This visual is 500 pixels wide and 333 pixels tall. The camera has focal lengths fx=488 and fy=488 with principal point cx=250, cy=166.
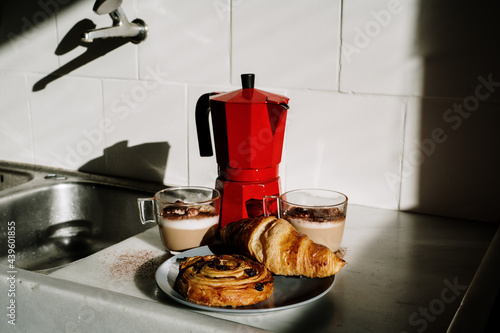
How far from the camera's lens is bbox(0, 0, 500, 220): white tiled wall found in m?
0.95

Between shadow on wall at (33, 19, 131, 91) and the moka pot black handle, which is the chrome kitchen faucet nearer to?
shadow on wall at (33, 19, 131, 91)

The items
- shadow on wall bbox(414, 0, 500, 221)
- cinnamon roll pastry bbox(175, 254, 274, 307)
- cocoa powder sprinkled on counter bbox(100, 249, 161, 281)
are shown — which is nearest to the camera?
cinnamon roll pastry bbox(175, 254, 274, 307)

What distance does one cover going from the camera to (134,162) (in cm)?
134

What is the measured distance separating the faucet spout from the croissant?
26.0 inches

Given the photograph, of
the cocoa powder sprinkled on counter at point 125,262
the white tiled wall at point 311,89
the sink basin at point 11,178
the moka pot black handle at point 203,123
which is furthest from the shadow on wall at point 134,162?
the cocoa powder sprinkled on counter at point 125,262

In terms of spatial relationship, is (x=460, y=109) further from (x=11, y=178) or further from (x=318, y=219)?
(x=11, y=178)

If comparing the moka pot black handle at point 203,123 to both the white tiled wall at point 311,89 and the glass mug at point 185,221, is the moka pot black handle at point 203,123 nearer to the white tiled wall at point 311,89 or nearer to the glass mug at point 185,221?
the glass mug at point 185,221

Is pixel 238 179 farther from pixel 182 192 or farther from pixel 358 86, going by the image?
pixel 358 86

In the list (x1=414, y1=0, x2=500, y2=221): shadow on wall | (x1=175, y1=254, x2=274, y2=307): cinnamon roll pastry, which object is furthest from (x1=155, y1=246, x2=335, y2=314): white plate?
(x1=414, y1=0, x2=500, y2=221): shadow on wall

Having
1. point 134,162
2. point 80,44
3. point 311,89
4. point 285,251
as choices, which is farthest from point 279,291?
point 80,44

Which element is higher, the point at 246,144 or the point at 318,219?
the point at 246,144

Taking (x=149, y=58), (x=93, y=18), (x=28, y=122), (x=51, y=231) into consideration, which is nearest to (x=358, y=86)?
A: (x=149, y=58)

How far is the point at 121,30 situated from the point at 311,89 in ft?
1.61

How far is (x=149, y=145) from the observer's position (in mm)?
1309
